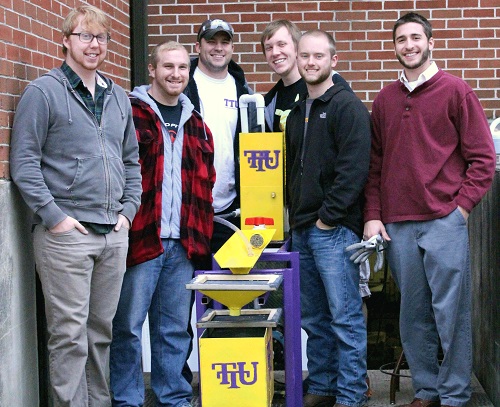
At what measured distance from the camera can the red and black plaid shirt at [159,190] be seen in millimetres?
4602

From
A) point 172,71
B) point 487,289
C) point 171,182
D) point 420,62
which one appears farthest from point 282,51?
point 487,289

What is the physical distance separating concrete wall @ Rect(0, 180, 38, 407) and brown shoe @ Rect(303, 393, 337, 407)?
1.47m

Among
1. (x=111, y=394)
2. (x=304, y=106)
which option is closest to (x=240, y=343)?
(x=111, y=394)

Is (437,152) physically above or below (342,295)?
Result: above

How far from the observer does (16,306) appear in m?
4.07

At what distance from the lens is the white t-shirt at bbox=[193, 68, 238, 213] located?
5141mm

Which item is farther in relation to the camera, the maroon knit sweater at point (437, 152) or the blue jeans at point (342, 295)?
the blue jeans at point (342, 295)

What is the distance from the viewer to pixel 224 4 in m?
6.98

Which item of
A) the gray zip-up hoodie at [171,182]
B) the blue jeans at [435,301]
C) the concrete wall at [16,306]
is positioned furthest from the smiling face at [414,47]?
the concrete wall at [16,306]

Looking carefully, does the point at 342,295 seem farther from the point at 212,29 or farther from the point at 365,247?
the point at 212,29

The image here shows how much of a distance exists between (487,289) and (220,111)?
1887 millimetres

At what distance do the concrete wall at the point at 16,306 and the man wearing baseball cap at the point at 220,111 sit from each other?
127cm

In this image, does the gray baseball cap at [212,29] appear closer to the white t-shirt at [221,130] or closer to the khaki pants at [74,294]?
the white t-shirt at [221,130]

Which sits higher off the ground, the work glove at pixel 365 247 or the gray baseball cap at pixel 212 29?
the gray baseball cap at pixel 212 29
